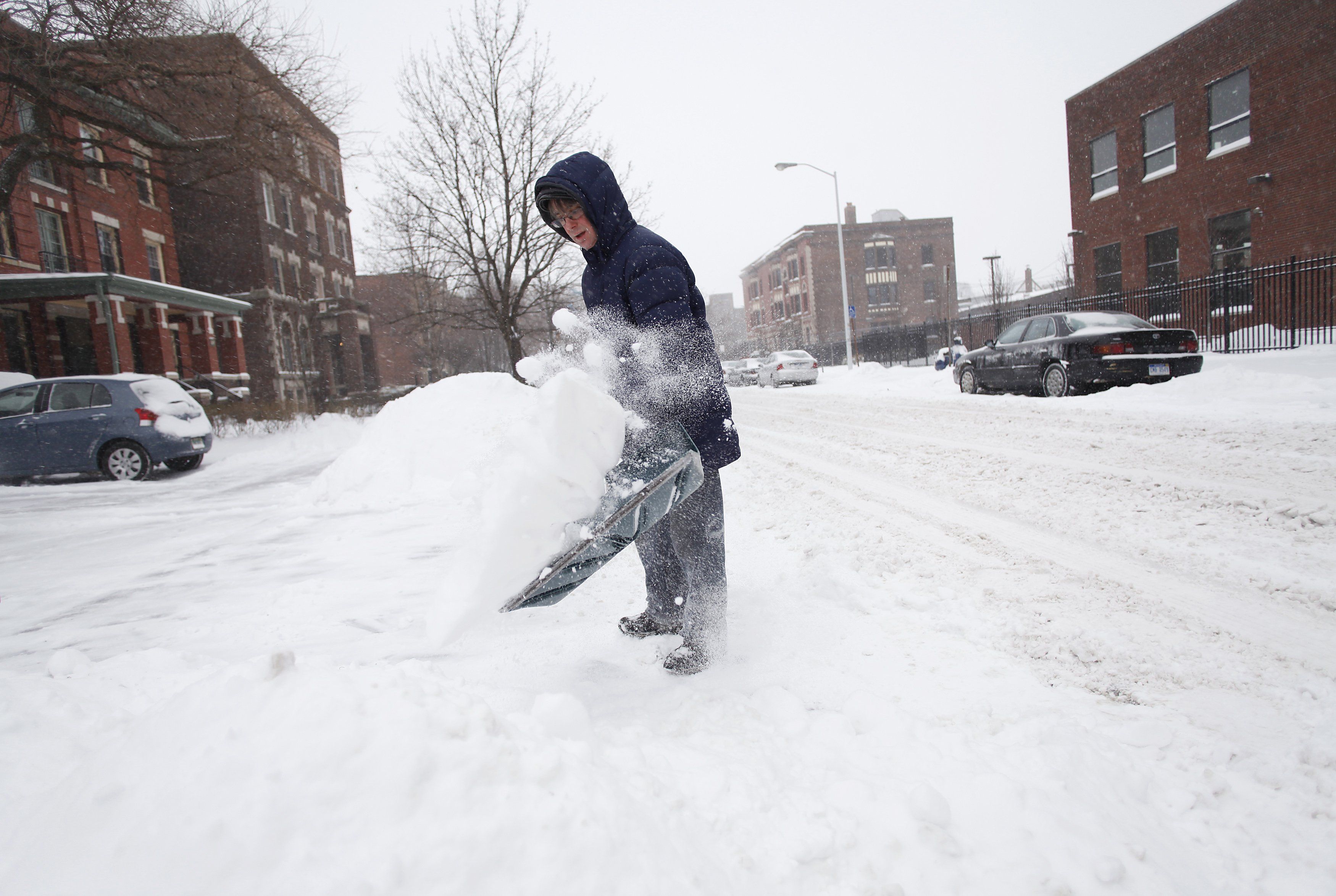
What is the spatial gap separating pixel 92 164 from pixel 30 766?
49.5 ft

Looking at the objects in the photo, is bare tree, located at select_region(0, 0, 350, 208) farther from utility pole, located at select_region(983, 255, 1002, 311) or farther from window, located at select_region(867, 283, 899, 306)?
window, located at select_region(867, 283, 899, 306)

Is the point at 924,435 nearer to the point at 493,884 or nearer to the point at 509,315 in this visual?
the point at 493,884

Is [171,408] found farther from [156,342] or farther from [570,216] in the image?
[156,342]

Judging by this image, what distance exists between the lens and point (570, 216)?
2365 mm

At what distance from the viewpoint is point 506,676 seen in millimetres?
2410

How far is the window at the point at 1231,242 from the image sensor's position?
16.6 metres

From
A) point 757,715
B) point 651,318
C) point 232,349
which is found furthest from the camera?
point 232,349

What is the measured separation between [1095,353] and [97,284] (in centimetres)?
2087

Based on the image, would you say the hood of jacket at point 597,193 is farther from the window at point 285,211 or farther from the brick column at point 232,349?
the window at point 285,211

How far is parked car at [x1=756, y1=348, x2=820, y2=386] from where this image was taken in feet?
71.9

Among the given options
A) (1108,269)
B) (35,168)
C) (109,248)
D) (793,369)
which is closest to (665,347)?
(793,369)

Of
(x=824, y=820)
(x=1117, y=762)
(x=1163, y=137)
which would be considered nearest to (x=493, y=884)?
(x=824, y=820)

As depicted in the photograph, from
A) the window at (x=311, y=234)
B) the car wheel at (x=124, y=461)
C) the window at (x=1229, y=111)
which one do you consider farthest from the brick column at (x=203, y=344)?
the window at (x=1229, y=111)

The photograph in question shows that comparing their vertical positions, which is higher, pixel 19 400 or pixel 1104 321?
pixel 19 400
